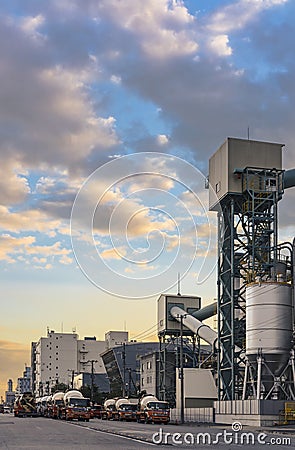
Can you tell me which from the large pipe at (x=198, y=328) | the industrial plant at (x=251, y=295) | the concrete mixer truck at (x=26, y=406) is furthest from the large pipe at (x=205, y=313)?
the concrete mixer truck at (x=26, y=406)

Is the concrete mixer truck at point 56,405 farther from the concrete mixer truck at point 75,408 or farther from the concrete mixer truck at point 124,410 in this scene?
the concrete mixer truck at point 124,410

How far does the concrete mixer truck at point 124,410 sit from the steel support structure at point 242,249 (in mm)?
10394

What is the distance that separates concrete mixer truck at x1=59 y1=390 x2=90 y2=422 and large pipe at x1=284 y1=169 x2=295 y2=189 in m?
33.5

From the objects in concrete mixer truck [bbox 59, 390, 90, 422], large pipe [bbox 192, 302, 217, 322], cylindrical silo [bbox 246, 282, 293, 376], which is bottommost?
concrete mixer truck [bbox 59, 390, 90, 422]

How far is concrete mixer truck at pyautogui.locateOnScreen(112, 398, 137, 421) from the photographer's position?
8819 centimetres

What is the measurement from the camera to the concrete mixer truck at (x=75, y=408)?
268 feet

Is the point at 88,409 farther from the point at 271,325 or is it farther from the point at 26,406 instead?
the point at 26,406

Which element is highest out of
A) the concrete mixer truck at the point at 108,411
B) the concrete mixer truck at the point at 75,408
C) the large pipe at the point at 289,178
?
the large pipe at the point at 289,178

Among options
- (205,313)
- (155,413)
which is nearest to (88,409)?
(155,413)

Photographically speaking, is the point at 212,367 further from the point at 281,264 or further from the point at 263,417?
the point at 263,417

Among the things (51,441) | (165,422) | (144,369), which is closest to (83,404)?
(165,422)

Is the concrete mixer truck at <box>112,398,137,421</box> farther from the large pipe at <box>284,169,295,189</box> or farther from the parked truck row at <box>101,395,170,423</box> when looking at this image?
the large pipe at <box>284,169,295,189</box>

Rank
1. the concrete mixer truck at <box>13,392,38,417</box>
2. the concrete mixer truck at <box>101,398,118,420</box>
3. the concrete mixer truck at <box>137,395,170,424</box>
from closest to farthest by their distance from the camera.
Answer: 1. the concrete mixer truck at <box>137,395,170,424</box>
2. the concrete mixer truck at <box>101,398,118,420</box>
3. the concrete mixer truck at <box>13,392,38,417</box>

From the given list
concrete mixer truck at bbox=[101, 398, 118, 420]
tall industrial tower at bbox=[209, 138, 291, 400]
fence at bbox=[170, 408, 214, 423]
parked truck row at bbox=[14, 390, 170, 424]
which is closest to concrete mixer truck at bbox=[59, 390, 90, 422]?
parked truck row at bbox=[14, 390, 170, 424]
